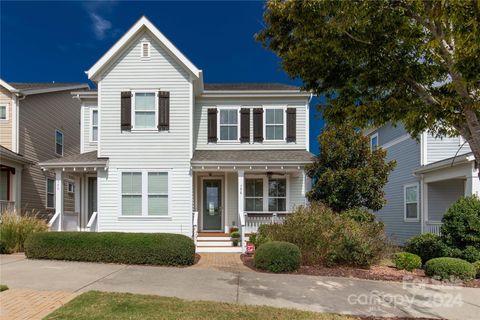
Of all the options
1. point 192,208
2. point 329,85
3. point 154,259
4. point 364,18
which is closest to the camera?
point 364,18

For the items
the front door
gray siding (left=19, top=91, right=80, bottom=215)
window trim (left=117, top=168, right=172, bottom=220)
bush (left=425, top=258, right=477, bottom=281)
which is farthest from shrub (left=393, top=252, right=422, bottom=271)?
gray siding (left=19, top=91, right=80, bottom=215)

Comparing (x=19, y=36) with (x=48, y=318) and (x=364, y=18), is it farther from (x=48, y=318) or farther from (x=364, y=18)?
(x=364, y=18)

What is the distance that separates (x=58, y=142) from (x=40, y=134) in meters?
1.81

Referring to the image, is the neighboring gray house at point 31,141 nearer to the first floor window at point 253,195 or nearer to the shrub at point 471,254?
the first floor window at point 253,195

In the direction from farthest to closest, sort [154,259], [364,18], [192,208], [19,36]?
[19,36]
[192,208]
[154,259]
[364,18]

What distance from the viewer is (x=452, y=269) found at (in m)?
9.90

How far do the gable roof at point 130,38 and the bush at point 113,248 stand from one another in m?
6.65

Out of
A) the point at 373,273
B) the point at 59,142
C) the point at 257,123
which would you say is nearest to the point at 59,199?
the point at 59,142

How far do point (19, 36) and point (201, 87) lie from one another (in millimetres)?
10862

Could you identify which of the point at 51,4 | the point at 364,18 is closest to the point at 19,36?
the point at 51,4

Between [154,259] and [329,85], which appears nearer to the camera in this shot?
[329,85]

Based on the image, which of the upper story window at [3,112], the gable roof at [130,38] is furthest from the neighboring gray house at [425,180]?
the upper story window at [3,112]

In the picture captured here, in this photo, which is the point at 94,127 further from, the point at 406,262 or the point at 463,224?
the point at 463,224

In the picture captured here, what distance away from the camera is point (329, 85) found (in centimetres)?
715
